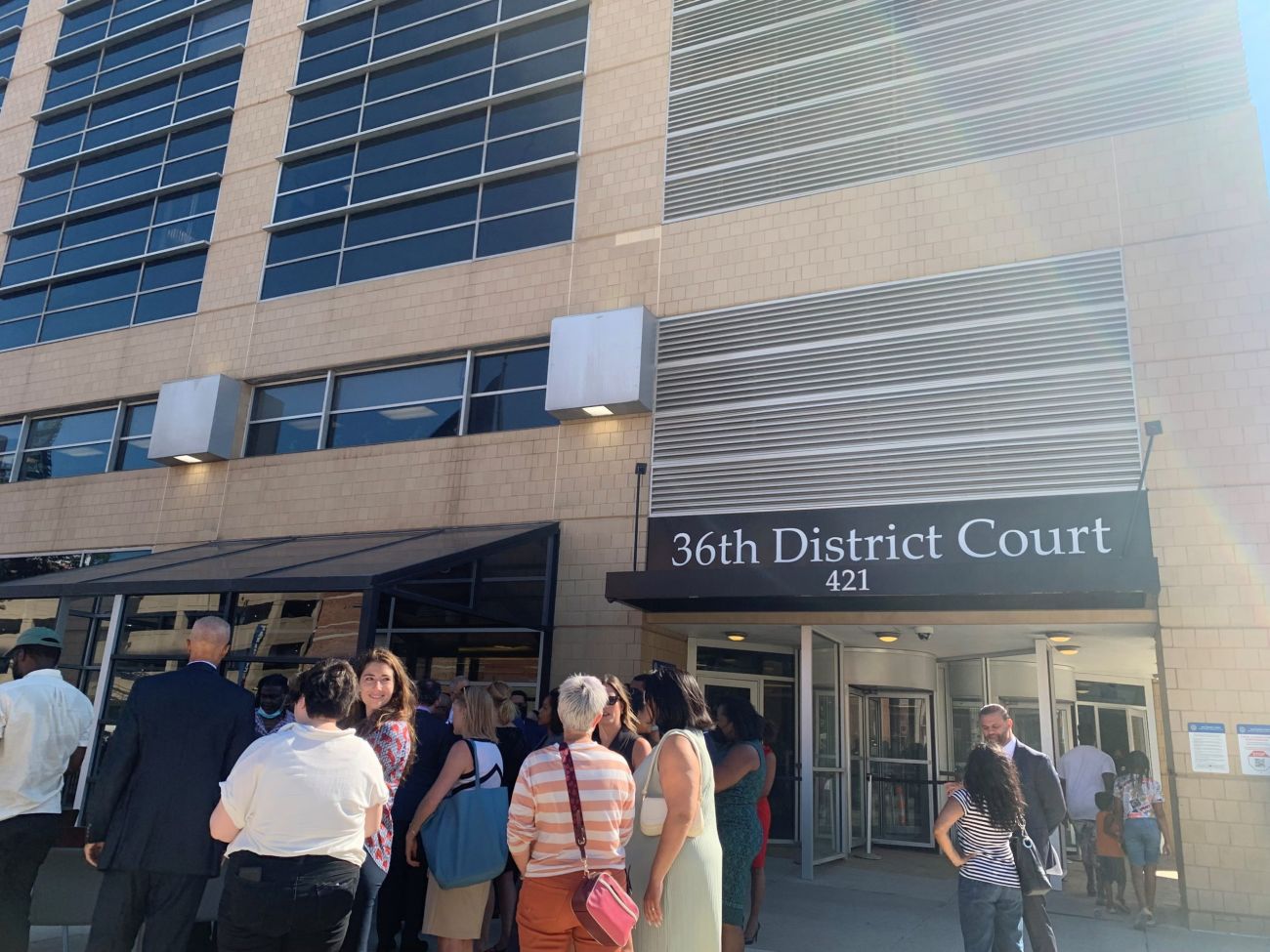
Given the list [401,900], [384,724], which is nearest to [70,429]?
[401,900]

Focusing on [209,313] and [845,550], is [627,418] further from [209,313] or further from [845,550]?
[209,313]

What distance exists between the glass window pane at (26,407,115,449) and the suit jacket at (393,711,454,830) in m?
12.8

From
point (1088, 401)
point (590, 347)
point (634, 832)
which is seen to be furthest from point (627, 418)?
point (634, 832)

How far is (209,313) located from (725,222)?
8.93 metres

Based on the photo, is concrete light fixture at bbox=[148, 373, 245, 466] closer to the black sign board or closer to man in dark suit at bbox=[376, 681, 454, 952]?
the black sign board

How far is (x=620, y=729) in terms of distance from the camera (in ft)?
17.0

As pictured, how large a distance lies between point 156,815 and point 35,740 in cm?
133

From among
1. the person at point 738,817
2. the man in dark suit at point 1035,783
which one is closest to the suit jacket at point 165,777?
the person at point 738,817

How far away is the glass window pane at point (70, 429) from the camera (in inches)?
632

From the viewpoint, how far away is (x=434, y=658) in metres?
11.8

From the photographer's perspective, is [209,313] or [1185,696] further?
[209,313]

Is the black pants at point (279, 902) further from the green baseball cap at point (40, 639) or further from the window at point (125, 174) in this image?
the window at point (125, 174)

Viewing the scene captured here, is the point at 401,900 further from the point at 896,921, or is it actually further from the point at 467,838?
the point at 896,921

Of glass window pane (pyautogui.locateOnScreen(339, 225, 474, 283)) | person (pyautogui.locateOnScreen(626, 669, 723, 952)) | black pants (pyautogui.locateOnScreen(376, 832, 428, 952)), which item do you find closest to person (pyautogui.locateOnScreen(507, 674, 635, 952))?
person (pyautogui.locateOnScreen(626, 669, 723, 952))
